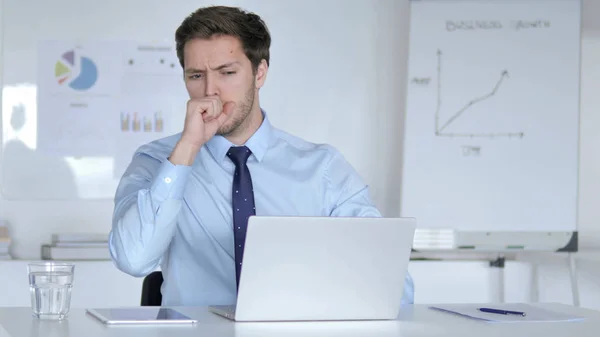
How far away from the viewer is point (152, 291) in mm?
2457

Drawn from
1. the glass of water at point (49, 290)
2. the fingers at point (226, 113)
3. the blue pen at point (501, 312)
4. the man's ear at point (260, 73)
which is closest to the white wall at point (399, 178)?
the man's ear at point (260, 73)

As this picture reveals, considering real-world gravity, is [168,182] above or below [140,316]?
above

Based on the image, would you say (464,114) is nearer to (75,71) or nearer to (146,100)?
(146,100)

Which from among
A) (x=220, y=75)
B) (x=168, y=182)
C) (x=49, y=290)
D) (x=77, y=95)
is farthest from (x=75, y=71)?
(x=49, y=290)

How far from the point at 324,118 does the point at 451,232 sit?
79 centimetres

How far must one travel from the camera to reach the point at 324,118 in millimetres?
4305

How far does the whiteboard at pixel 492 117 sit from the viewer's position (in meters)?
4.16

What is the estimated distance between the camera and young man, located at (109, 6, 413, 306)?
228cm

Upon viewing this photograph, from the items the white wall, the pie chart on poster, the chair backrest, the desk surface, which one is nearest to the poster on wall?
the pie chart on poster

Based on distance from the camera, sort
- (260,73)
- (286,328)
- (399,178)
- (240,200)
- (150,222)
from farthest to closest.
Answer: (399,178) < (260,73) < (240,200) < (150,222) < (286,328)

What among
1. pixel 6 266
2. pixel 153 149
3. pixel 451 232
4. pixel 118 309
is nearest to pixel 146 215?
pixel 118 309

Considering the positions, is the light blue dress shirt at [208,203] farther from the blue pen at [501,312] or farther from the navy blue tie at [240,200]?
the blue pen at [501,312]

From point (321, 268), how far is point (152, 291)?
0.82 metres

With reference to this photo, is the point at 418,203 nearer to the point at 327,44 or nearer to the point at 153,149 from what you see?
the point at 327,44
